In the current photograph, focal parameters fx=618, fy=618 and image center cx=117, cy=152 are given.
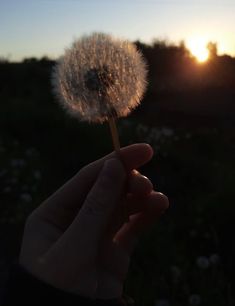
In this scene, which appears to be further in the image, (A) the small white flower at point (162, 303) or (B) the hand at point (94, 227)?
(A) the small white flower at point (162, 303)

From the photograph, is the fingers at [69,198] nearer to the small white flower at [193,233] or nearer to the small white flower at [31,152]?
the small white flower at [193,233]

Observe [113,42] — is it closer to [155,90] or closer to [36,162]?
[36,162]

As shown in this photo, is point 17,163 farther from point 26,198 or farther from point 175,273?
point 175,273

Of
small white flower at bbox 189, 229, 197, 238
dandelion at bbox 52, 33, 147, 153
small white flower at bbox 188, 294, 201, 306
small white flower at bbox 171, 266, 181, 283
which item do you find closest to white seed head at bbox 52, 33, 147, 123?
dandelion at bbox 52, 33, 147, 153

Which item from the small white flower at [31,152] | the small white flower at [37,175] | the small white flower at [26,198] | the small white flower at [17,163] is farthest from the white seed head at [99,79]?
the small white flower at [31,152]

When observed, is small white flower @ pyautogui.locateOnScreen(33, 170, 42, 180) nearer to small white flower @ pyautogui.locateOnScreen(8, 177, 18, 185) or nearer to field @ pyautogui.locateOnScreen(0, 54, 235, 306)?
field @ pyautogui.locateOnScreen(0, 54, 235, 306)

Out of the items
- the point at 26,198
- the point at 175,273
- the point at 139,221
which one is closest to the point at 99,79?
the point at 139,221
